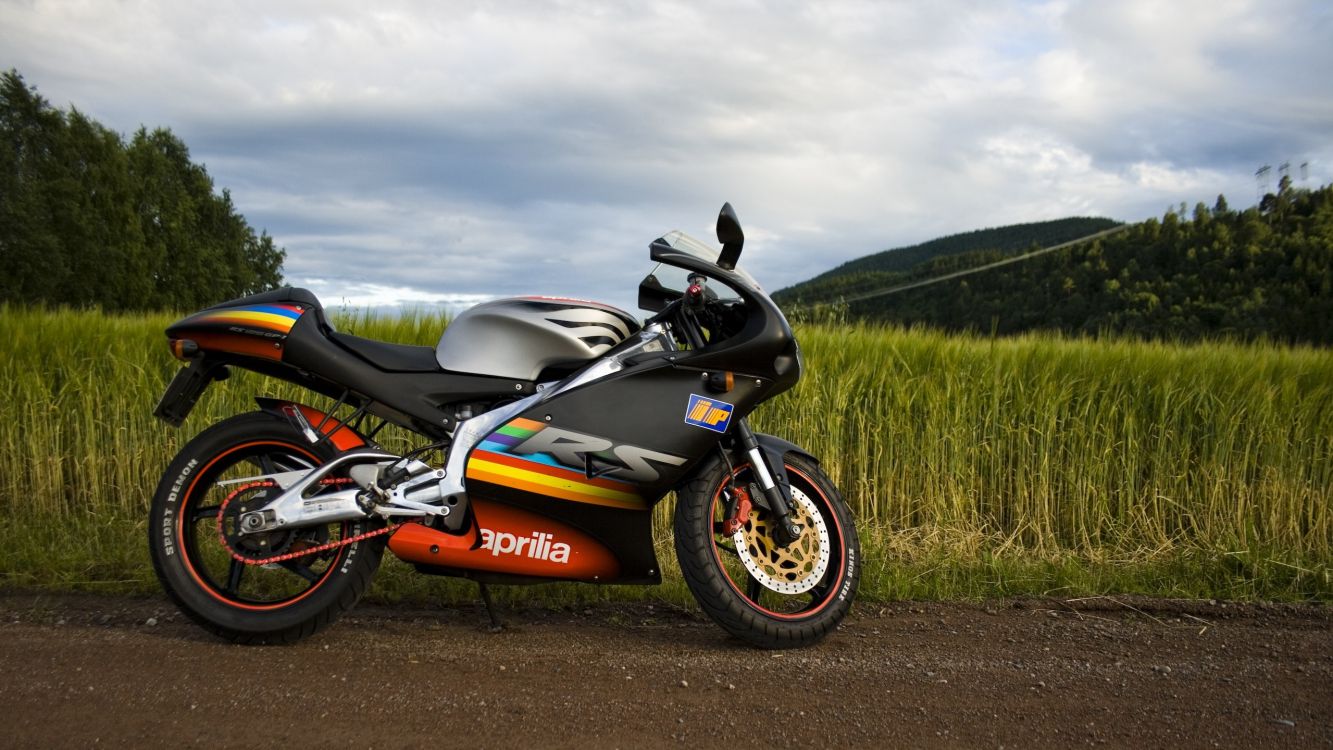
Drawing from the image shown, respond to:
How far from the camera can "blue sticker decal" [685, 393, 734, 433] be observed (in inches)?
160

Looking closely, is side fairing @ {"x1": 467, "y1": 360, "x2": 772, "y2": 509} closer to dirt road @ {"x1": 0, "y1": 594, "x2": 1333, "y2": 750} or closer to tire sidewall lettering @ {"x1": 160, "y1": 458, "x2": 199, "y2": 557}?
dirt road @ {"x1": 0, "y1": 594, "x2": 1333, "y2": 750}

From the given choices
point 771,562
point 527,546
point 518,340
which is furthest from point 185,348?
point 771,562

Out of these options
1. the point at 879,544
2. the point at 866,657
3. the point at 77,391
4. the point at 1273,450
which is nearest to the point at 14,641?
the point at 866,657

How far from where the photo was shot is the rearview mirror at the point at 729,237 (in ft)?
13.0

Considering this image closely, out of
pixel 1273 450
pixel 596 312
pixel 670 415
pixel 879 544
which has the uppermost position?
pixel 596 312

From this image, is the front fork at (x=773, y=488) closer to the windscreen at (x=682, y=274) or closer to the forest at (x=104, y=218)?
the windscreen at (x=682, y=274)

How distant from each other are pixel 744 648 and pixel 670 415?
101 centimetres

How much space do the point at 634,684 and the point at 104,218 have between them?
37.4m

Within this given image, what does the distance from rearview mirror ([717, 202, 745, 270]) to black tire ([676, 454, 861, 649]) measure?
84 centimetres

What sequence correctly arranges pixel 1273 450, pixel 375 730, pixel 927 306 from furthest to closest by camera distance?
1. pixel 927 306
2. pixel 1273 450
3. pixel 375 730

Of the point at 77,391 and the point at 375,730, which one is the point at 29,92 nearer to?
the point at 77,391

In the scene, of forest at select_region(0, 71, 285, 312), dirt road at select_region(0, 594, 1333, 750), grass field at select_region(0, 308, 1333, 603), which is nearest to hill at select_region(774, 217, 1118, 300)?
forest at select_region(0, 71, 285, 312)

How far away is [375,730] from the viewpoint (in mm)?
3068

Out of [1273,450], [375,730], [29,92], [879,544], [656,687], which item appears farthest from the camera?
[29,92]
